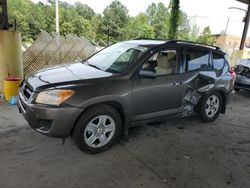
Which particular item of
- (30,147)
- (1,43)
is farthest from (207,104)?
(1,43)

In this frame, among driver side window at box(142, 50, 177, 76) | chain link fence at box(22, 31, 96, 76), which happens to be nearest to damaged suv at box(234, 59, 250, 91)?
driver side window at box(142, 50, 177, 76)

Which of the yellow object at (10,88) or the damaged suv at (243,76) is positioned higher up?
the damaged suv at (243,76)

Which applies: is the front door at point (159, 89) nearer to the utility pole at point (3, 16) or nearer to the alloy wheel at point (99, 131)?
the alloy wheel at point (99, 131)

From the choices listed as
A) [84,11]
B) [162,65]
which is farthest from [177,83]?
[84,11]

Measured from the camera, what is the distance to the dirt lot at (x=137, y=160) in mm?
2570

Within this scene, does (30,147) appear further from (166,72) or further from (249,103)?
(249,103)

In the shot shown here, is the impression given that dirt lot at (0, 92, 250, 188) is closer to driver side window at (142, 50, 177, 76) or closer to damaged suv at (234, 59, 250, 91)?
driver side window at (142, 50, 177, 76)

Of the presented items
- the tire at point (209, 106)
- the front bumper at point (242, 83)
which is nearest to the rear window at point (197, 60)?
the tire at point (209, 106)

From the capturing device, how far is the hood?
2.89 meters

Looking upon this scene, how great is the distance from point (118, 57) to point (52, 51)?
5089 millimetres

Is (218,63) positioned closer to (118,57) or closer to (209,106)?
(209,106)

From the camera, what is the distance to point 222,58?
14.6 ft

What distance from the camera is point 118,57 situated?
11.9ft

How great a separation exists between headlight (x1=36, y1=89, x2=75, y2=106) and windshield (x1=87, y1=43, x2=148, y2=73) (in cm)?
83
